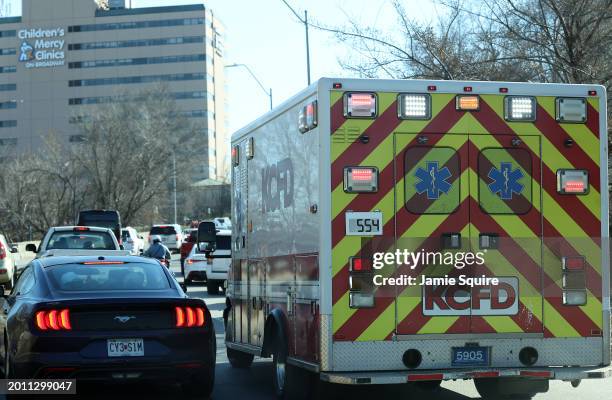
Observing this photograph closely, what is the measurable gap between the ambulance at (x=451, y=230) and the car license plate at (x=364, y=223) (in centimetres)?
1

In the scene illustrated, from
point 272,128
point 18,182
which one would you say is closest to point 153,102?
point 18,182

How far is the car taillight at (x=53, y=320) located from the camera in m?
9.48

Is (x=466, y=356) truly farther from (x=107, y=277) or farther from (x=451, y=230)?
(x=107, y=277)

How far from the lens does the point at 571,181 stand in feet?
30.5

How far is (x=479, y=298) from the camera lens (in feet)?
29.6

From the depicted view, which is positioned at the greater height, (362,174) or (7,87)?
(7,87)

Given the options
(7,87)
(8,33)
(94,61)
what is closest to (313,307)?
(94,61)

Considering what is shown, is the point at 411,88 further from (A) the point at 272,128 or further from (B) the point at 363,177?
(A) the point at 272,128

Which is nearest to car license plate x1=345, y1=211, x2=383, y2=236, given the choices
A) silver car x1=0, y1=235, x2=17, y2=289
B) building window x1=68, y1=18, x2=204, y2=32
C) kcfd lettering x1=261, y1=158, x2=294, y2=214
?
kcfd lettering x1=261, y1=158, x2=294, y2=214

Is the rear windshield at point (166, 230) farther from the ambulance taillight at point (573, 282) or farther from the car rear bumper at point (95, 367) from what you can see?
the ambulance taillight at point (573, 282)

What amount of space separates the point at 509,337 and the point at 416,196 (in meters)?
1.43

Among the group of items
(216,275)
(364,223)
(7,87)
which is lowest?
(216,275)

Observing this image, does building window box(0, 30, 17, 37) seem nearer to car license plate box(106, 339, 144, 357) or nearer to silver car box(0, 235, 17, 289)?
silver car box(0, 235, 17, 289)

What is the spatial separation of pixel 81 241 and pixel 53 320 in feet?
48.2
